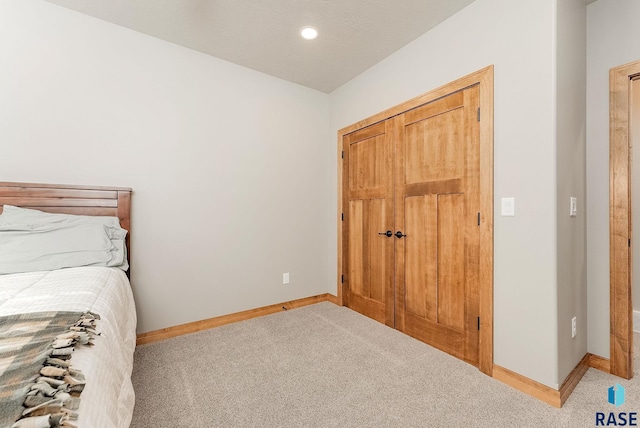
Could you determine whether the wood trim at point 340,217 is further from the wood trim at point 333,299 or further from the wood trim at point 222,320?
the wood trim at point 222,320

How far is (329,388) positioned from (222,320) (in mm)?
1445

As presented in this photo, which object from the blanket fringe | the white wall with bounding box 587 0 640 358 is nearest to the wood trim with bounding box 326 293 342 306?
the white wall with bounding box 587 0 640 358

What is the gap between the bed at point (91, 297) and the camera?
81 cm

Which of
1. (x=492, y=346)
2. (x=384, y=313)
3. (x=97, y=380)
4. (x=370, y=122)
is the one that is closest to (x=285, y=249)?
(x=384, y=313)

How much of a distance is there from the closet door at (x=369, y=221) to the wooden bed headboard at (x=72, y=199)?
2187 millimetres

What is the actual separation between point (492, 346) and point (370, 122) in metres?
2.24

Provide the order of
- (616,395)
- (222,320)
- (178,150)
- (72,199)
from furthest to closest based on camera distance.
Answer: (222,320) → (178,150) → (72,199) → (616,395)

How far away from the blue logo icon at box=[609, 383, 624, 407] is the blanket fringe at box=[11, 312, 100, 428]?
2560mm

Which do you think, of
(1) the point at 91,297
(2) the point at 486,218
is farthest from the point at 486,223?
(1) the point at 91,297

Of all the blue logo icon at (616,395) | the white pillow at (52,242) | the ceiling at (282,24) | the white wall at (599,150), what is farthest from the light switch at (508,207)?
the white pillow at (52,242)

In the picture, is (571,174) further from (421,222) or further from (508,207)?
(421,222)

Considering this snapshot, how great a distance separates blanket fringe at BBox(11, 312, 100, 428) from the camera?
1.82 feet

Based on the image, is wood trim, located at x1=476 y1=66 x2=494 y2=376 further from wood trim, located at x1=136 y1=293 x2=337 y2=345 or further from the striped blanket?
the striped blanket

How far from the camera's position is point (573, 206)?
1.83m
